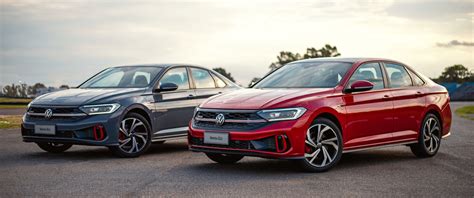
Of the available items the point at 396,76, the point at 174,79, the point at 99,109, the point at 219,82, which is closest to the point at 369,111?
the point at 396,76

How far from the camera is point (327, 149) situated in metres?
9.88

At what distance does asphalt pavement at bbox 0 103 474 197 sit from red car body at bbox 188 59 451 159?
362mm

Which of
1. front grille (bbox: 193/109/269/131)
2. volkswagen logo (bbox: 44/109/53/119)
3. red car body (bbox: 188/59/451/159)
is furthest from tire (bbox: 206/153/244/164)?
volkswagen logo (bbox: 44/109/53/119)

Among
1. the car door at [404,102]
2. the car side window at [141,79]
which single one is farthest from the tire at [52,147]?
the car door at [404,102]

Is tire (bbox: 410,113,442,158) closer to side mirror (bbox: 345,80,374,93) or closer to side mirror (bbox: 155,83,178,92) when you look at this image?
side mirror (bbox: 345,80,374,93)

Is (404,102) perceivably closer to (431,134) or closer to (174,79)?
→ (431,134)

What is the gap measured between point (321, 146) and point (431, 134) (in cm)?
309

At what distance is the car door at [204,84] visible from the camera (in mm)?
13617

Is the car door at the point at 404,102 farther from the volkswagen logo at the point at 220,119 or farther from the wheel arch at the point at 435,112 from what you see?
the volkswagen logo at the point at 220,119

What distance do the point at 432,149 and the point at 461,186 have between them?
3577 millimetres

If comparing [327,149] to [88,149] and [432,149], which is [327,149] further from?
[88,149]

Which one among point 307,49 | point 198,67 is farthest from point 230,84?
point 307,49

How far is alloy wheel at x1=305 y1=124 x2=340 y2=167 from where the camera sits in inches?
380

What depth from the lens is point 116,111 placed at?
11844mm
